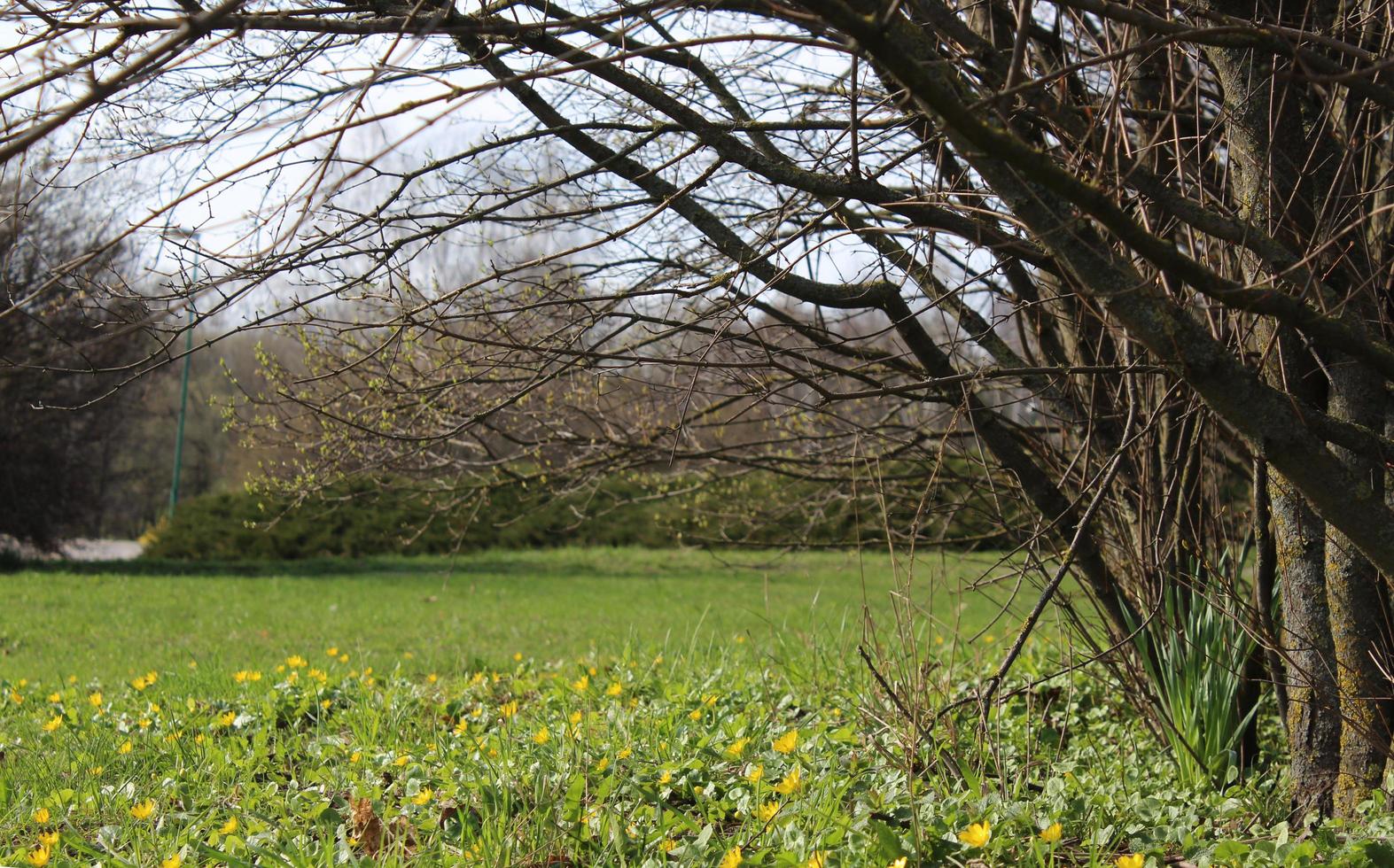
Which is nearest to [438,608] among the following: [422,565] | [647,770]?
[422,565]

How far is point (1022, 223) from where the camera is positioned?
6.67 feet

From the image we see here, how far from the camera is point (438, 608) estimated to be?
11.2 meters

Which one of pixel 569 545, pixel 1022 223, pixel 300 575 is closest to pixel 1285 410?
pixel 1022 223

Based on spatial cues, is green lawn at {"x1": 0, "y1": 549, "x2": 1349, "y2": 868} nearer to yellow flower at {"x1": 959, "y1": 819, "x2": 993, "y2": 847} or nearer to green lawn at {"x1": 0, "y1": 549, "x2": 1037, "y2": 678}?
yellow flower at {"x1": 959, "y1": 819, "x2": 993, "y2": 847}

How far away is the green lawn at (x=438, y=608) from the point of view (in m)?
6.88

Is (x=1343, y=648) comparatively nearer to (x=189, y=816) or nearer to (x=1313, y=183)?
(x=1313, y=183)

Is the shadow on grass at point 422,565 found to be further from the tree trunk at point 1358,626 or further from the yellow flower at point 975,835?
the yellow flower at point 975,835

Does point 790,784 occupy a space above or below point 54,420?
below

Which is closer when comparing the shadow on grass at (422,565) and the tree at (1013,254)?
the tree at (1013,254)

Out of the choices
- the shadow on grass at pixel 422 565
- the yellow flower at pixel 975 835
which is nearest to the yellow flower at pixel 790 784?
the yellow flower at pixel 975 835

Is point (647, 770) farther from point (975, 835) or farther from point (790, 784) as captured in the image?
point (975, 835)

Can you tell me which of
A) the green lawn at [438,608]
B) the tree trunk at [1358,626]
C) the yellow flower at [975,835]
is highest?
the tree trunk at [1358,626]

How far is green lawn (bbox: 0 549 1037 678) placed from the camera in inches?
271

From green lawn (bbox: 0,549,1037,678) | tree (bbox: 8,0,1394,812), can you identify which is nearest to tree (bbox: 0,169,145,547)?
green lawn (bbox: 0,549,1037,678)
